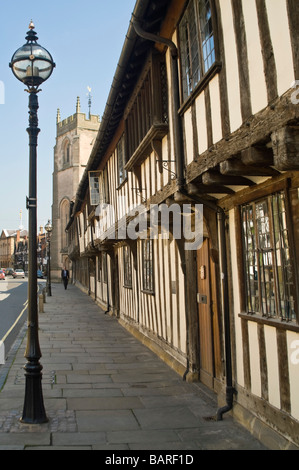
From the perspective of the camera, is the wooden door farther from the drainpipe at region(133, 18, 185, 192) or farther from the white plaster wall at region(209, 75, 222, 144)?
the white plaster wall at region(209, 75, 222, 144)

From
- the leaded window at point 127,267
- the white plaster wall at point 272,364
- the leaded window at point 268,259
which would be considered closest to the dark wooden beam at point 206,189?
the leaded window at point 268,259

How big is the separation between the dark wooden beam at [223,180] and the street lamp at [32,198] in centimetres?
230

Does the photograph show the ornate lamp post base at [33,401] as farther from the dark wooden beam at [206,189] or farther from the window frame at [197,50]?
the window frame at [197,50]

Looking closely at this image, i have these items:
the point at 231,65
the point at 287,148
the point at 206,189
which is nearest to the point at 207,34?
the point at 231,65

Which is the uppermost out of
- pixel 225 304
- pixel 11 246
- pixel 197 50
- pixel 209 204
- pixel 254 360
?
pixel 11 246

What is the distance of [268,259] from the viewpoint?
4496 mm

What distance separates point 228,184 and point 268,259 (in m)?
0.93

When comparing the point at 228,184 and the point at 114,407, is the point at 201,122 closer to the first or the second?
the point at 228,184

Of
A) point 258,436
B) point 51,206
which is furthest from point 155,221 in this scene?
point 51,206

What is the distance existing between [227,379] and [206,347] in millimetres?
1187

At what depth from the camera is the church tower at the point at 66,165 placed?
59656 millimetres

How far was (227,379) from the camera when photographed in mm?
5309

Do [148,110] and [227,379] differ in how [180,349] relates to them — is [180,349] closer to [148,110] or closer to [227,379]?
[227,379]

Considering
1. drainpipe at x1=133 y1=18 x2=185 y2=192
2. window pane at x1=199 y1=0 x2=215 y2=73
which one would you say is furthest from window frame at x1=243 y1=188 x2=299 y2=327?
window pane at x1=199 y1=0 x2=215 y2=73
